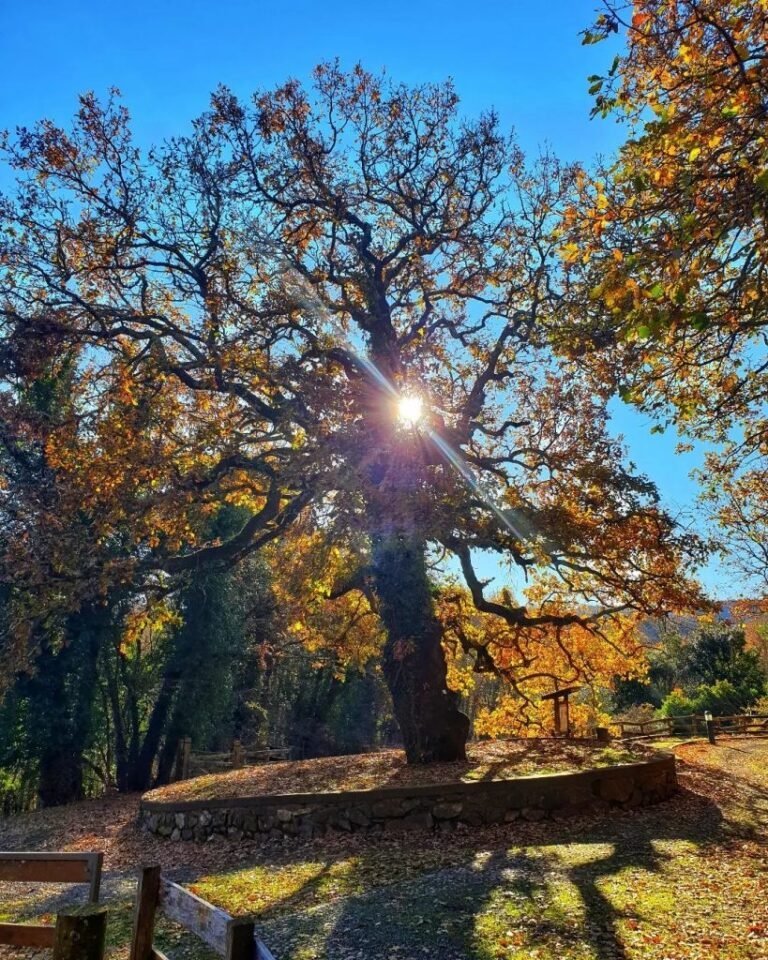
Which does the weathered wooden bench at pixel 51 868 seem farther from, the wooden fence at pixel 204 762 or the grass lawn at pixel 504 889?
the wooden fence at pixel 204 762

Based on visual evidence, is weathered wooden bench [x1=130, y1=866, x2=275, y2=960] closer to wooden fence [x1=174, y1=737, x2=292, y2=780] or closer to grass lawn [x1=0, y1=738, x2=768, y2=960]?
grass lawn [x1=0, y1=738, x2=768, y2=960]

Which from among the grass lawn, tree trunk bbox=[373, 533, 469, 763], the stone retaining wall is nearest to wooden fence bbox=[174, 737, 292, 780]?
the grass lawn

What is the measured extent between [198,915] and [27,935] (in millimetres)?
2113

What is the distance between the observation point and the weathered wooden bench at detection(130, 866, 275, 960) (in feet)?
9.69

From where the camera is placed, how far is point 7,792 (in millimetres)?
26297

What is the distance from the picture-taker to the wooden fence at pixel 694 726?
25812 millimetres

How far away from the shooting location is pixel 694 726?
1013 inches

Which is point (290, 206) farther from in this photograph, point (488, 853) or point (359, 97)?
point (488, 853)

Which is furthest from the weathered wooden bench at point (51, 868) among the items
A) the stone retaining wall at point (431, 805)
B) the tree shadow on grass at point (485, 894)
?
A: the stone retaining wall at point (431, 805)

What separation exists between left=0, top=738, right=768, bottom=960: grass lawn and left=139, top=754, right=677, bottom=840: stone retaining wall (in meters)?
0.28

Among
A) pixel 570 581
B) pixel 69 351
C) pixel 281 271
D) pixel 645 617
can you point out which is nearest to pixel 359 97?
pixel 281 271

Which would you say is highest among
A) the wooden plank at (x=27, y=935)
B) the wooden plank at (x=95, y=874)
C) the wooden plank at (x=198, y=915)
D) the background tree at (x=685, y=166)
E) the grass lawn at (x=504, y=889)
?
the background tree at (x=685, y=166)

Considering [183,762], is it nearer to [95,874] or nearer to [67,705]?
[67,705]

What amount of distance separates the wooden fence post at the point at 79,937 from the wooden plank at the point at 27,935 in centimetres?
121
